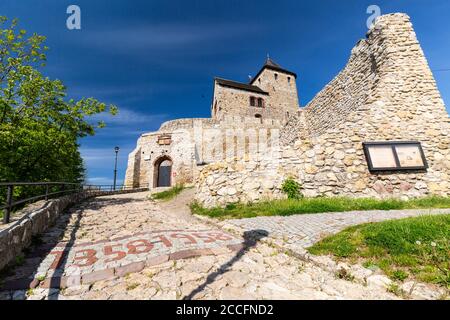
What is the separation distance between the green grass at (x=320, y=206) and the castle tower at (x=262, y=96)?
78.9 feet

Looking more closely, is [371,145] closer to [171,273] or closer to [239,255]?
[239,255]

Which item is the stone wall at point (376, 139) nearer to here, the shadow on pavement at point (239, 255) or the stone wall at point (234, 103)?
the shadow on pavement at point (239, 255)

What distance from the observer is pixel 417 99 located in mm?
8281

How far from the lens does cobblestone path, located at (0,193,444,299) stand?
7.20ft

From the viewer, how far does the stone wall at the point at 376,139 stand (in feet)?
23.3

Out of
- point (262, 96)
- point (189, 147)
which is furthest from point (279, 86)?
point (189, 147)

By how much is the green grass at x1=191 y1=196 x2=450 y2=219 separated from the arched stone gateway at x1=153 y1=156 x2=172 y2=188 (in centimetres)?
1641

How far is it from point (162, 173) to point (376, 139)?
2082 cm

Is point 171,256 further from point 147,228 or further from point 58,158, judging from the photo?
point 58,158

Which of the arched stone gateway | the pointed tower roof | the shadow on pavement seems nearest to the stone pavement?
the shadow on pavement

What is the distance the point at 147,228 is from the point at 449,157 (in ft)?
34.6

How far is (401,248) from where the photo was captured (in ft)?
9.29
